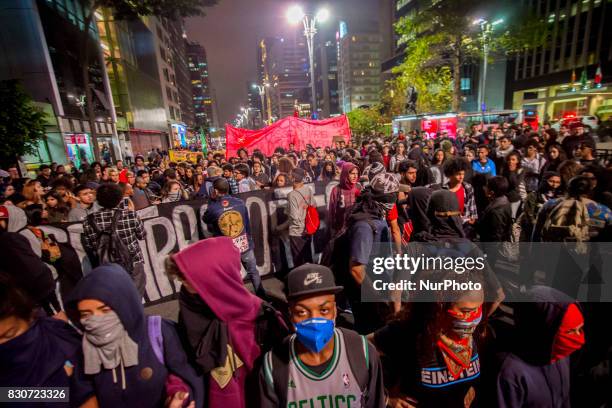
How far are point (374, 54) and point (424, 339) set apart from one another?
14205cm

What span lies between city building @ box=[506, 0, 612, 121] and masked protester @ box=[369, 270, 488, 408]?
4058 cm

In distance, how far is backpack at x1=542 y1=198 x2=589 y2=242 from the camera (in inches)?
129

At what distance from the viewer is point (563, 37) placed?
40.5 m

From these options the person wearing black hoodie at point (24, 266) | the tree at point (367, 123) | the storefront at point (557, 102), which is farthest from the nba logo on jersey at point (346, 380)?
the storefront at point (557, 102)

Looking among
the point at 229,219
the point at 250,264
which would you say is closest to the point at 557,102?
the point at 250,264

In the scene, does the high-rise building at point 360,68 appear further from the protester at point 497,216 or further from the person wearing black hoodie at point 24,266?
the person wearing black hoodie at point 24,266

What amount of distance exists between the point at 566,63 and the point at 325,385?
56631 millimetres

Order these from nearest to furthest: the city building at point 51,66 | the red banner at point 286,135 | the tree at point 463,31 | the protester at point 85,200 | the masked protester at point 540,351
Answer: the masked protester at point 540,351 < the protester at point 85,200 < the red banner at point 286,135 < the city building at point 51,66 < the tree at point 463,31

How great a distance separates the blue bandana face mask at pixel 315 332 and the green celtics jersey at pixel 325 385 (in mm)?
125

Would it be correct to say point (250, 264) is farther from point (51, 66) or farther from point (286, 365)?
point (51, 66)

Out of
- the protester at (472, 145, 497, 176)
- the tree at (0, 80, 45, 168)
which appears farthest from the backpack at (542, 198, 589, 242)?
the tree at (0, 80, 45, 168)

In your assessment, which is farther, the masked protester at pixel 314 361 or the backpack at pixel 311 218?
the backpack at pixel 311 218

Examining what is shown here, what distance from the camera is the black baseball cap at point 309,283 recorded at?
1.66 metres

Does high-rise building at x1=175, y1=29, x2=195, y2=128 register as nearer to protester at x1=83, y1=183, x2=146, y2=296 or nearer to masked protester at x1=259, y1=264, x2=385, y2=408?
protester at x1=83, y1=183, x2=146, y2=296
